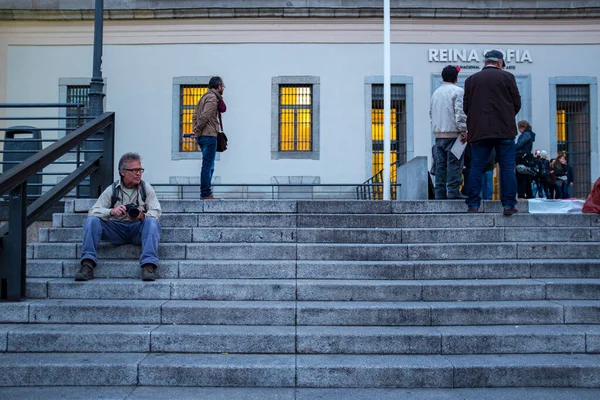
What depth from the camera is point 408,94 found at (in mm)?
14727

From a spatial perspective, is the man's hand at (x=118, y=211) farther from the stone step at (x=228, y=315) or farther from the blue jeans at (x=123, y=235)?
the stone step at (x=228, y=315)

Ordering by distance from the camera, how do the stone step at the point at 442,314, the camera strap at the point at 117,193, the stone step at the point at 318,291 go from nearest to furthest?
the stone step at the point at 442,314 → the stone step at the point at 318,291 → the camera strap at the point at 117,193

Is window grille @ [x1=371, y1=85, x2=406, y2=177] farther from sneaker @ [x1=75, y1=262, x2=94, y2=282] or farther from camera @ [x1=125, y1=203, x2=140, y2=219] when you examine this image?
sneaker @ [x1=75, y1=262, x2=94, y2=282]

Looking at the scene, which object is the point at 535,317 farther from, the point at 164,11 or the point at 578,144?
the point at 164,11

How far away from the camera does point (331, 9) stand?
14.7m

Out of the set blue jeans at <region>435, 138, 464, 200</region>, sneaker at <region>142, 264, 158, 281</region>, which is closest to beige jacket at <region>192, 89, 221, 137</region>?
sneaker at <region>142, 264, 158, 281</region>

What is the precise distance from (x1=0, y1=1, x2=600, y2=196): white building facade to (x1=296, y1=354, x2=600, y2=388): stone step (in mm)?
10525

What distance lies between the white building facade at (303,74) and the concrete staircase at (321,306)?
8.09 metres

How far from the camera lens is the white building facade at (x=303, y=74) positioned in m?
14.7

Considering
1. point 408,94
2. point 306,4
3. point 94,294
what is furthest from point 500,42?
point 94,294

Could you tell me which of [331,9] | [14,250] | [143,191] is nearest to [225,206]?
[143,191]

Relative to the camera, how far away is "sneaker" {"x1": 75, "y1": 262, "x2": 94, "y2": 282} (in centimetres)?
550

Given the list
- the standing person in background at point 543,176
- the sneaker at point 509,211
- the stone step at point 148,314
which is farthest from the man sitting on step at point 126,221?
the standing person in background at point 543,176

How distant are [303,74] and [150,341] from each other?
11222 mm
